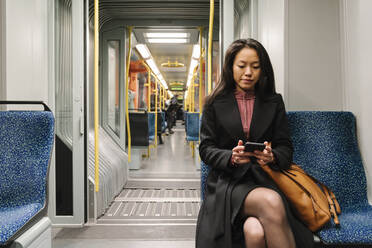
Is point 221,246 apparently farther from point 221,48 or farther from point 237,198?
point 221,48

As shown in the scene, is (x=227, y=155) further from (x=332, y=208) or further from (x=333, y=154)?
(x=333, y=154)

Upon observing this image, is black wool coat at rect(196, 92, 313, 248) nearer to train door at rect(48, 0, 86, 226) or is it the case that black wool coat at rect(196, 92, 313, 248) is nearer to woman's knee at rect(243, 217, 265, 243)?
woman's knee at rect(243, 217, 265, 243)

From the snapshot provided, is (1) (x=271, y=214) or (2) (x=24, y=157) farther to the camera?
(2) (x=24, y=157)

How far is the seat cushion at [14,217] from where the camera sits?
4.32 ft

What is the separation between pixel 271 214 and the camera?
4.61 ft

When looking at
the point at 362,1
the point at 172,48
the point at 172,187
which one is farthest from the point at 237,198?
the point at 172,48

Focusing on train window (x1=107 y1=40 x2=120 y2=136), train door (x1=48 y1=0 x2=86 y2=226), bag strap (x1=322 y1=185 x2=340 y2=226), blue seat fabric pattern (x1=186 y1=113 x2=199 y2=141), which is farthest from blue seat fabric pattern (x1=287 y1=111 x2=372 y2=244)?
blue seat fabric pattern (x1=186 y1=113 x2=199 y2=141)

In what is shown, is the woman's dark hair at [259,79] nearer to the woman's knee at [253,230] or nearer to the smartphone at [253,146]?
the smartphone at [253,146]

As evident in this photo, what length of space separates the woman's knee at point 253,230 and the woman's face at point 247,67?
32.0 inches

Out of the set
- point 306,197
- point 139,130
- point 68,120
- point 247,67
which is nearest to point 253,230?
point 306,197

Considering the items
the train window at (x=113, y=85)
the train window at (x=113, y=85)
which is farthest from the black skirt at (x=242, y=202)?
the train window at (x=113, y=85)

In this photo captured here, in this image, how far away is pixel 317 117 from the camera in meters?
1.91

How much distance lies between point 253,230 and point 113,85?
4465 mm

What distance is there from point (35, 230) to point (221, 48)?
6.50ft
